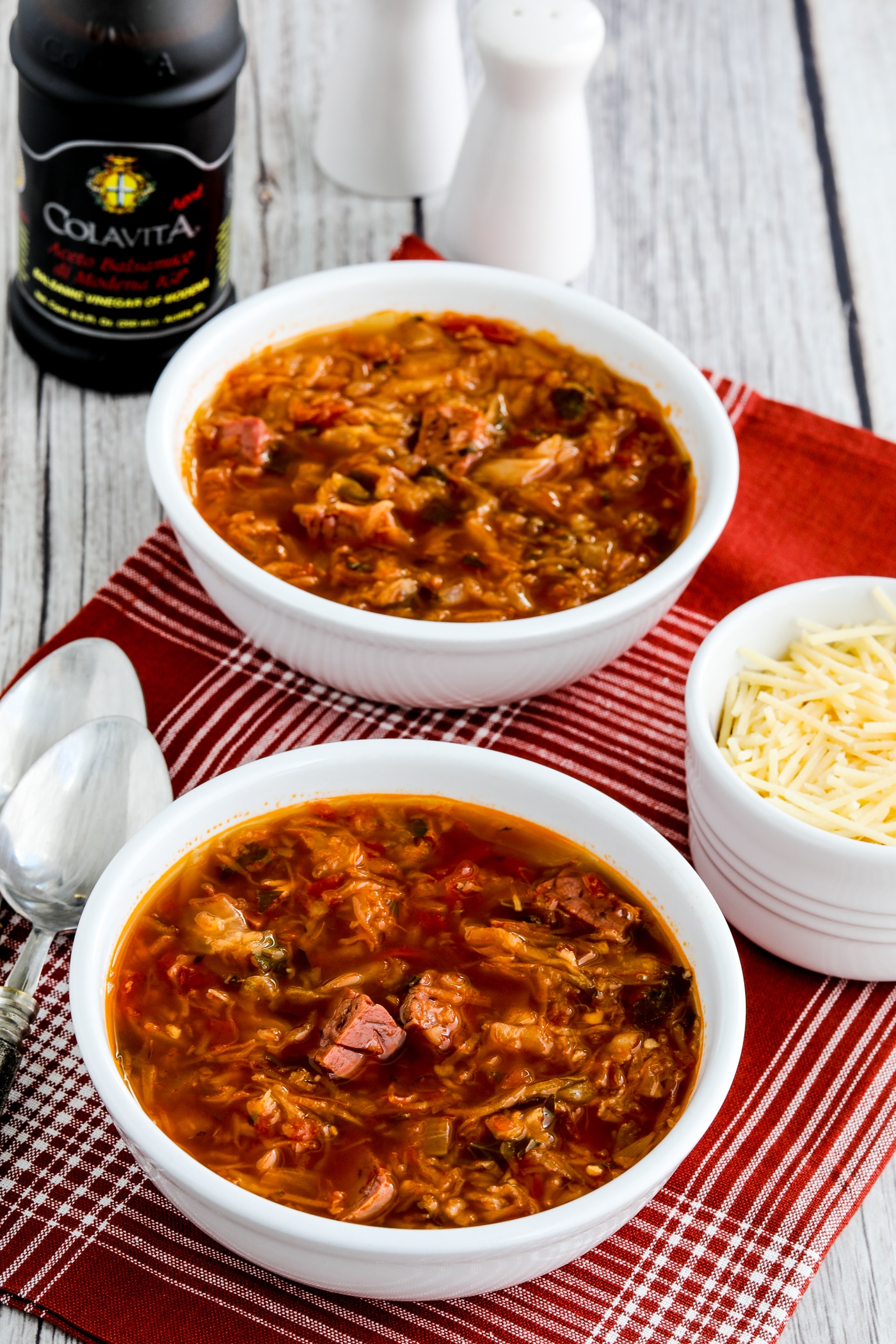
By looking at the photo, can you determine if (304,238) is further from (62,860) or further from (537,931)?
(537,931)

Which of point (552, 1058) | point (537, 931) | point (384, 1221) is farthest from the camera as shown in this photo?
point (537, 931)

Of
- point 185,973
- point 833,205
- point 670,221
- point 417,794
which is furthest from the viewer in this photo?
point 833,205

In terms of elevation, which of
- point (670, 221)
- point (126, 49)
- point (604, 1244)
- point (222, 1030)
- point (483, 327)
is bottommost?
point (604, 1244)

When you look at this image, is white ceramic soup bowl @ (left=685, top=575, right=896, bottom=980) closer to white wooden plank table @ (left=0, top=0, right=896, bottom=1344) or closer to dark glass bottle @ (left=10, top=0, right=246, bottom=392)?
white wooden plank table @ (left=0, top=0, right=896, bottom=1344)

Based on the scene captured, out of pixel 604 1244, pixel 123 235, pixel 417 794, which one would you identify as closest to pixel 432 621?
pixel 417 794

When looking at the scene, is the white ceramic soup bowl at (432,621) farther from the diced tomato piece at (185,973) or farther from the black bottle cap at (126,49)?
the diced tomato piece at (185,973)

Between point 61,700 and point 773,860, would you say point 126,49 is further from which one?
point 773,860

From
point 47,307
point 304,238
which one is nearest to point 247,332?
point 47,307
